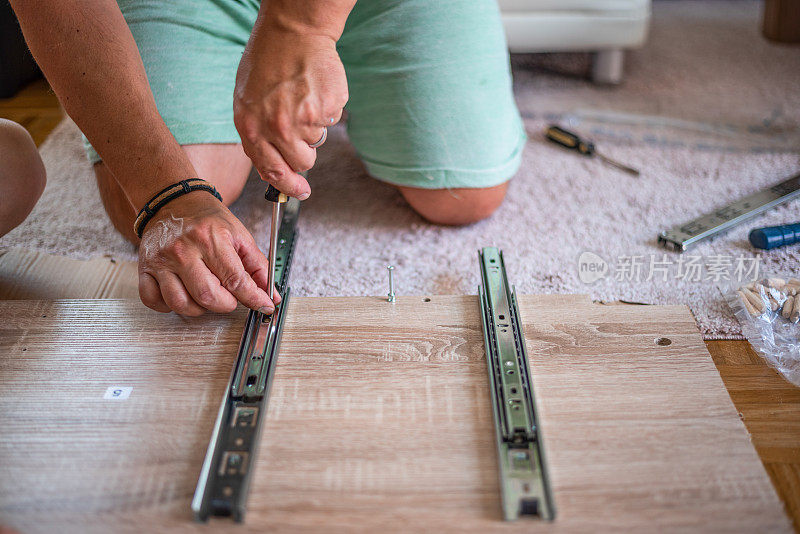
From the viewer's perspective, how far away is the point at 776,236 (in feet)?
4.46

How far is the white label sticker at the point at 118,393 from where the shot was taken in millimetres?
879

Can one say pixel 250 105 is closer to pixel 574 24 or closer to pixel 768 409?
pixel 768 409

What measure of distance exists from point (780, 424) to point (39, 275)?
137 cm

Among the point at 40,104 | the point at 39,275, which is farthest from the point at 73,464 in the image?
the point at 40,104

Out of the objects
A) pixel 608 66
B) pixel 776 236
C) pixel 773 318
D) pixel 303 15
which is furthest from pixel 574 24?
pixel 303 15

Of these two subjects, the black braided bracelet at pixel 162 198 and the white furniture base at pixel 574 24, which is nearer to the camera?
the black braided bracelet at pixel 162 198

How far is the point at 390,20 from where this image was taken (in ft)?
4.50

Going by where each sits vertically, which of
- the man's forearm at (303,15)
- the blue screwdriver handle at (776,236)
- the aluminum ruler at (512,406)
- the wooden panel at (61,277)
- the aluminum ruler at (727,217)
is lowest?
the aluminum ruler at (727,217)

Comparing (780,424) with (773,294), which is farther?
(773,294)

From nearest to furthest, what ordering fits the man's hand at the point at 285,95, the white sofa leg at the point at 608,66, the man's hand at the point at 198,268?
the man's hand at the point at 285,95
the man's hand at the point at 198,268
the white sofa leg at the point at 608,66

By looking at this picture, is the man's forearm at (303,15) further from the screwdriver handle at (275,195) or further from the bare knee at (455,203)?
the bare knee at (455,203)

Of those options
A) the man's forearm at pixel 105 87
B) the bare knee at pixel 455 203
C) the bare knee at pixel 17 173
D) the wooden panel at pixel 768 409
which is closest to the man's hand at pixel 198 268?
the man's forearm at pixel 105 87

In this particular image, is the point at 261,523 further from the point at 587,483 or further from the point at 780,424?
the point at 780,424

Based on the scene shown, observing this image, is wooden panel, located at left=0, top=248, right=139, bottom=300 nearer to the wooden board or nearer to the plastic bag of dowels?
the wooden board
